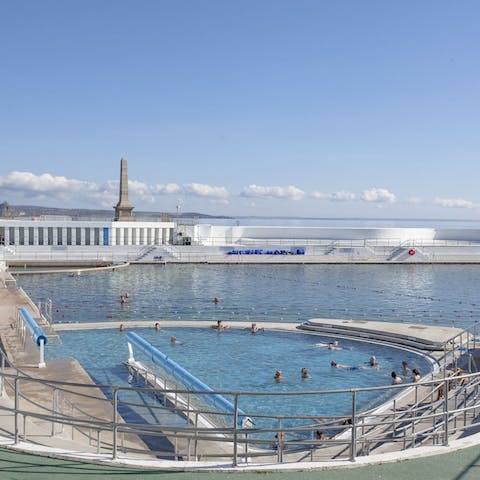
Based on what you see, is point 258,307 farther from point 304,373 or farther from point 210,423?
point 210,423

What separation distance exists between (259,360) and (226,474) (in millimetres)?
14416

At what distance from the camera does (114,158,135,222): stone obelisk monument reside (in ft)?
243

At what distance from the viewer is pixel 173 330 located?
25594 mm

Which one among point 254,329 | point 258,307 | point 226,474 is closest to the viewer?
point 226,474

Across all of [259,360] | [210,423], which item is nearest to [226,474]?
[210,423]

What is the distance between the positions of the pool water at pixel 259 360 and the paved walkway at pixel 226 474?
27.7ft

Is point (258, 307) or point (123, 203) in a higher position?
point (123, 203)

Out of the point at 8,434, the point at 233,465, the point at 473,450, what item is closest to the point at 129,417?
the point at 8,434

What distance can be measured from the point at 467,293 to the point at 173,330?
25180mm

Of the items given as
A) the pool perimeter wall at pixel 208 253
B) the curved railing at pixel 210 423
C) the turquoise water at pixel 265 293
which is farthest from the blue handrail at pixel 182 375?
the pool perimeter wall at pixel 208 253

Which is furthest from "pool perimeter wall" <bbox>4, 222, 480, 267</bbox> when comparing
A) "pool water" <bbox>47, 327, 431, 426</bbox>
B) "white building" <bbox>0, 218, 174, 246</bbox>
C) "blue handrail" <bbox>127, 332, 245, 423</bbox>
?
"blue handrail" <bbox>127, 332, 245, 423</bbox>

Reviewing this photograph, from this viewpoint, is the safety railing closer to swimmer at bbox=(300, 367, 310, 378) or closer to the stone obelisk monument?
swimmer at bbox=(300, 367, 310, 378)

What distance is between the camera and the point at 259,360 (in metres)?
20.5

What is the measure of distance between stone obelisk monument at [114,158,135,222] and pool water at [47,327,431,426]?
50.2 metres
